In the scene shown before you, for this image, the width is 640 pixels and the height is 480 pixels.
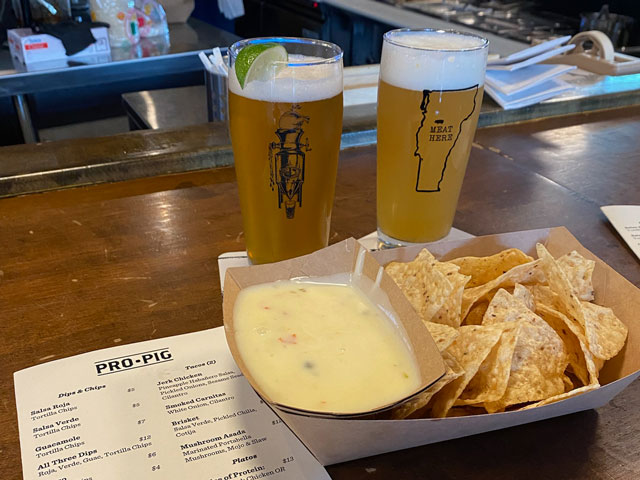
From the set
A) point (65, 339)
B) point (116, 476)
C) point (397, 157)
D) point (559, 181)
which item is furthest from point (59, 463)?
point (559, 181)

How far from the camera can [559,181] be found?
122 centimetres

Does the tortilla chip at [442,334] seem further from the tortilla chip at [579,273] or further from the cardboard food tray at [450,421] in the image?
the tortilla chip at [579,273]

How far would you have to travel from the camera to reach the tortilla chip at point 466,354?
58 cm

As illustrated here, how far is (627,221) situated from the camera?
1045mm

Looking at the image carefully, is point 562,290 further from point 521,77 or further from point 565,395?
point 521,77

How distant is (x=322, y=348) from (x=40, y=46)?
2.90 metres

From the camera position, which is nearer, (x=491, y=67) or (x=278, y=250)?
(x=278, y=250)

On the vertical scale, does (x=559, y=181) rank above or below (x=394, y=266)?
below

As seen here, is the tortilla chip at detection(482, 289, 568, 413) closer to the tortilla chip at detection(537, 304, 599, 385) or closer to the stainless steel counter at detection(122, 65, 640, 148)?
the tortilla chip at detection(537, 304, 599, 385)

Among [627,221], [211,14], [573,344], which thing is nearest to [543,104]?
[627,221]

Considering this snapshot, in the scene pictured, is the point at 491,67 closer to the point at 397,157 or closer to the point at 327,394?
the point at 397,157

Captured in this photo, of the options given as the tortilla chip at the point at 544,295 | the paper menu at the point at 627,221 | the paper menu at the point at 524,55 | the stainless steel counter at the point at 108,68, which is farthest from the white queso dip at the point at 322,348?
the stainless steel counter at the point at 108,68

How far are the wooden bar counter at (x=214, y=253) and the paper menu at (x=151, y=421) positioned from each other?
0.03m

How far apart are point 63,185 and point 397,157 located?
642mm
